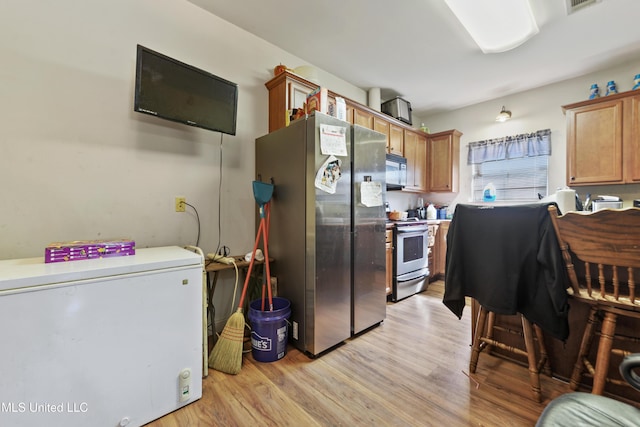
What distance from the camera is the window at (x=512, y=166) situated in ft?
11.5

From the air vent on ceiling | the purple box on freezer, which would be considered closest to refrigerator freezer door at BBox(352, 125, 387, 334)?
the purple box on freezer

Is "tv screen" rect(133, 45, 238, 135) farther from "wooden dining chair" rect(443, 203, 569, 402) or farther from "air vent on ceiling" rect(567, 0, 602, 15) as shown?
"air vent on ceiling" rect(567, 0, 602, 15)

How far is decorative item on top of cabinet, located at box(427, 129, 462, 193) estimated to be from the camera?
4.11 meters

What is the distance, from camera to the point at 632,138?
8.84 ft

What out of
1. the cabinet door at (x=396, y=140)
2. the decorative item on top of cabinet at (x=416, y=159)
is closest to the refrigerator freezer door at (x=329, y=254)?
the cabinet door at (x=396, y=140)

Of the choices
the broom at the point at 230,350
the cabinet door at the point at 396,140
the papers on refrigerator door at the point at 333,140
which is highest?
the cabinet door at the point at 396,140

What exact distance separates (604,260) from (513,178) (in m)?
3.14

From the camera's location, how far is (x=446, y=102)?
13.4 ft

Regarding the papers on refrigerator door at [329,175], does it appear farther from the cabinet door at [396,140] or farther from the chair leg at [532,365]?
the cabinet door at [396,140]

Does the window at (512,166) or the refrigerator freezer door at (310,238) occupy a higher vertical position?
the window at (512,166)

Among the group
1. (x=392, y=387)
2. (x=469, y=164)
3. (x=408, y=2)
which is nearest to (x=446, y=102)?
(x=469, y=164)

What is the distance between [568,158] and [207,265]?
163 inches

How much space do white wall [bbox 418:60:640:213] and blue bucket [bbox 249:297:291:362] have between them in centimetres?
369

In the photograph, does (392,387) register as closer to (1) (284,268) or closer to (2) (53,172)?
(1) (284,268)
